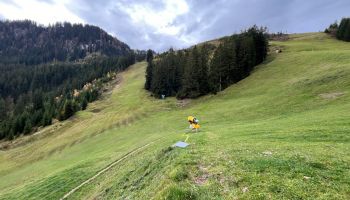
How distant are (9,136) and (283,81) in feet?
299

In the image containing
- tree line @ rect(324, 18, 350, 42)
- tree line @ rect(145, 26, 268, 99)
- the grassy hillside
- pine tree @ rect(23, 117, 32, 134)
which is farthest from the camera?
tree line @ rect(324, 18, 350, 42)

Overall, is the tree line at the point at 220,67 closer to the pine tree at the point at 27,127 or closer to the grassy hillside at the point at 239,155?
the grassy hillside at the point at 239,155

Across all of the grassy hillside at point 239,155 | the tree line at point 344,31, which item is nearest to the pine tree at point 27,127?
the grassy hillside at point 239,155

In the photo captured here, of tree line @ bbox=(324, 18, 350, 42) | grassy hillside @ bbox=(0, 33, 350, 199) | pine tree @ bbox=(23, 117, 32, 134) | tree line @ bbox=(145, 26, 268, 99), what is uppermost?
tree line @ bbox=(324, 18, 350, 42)

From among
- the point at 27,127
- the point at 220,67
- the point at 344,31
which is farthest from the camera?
the point at 344,31

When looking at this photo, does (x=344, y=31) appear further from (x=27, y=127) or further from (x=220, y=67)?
(x=27, y=127)

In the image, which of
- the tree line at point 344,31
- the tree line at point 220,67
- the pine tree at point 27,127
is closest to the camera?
the tree line at point 220,67

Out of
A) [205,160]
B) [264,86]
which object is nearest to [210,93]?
[264,86]

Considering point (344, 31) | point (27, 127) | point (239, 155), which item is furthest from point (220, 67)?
point (344, 31)

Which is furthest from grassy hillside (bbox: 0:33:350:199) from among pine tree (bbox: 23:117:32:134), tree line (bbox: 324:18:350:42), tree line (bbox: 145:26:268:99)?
tree line (bbox: 324:18:350:42)

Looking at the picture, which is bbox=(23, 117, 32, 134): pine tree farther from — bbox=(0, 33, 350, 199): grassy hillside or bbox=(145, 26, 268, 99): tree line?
bbox=(145, 26, 268, 99): tree line

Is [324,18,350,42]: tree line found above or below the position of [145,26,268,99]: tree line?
above

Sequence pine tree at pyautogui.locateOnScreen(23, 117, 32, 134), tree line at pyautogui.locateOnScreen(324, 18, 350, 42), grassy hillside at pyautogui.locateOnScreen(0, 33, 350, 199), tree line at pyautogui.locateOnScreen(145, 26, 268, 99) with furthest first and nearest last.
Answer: tree line at pyautogui.locateOnScreen(324, 18, 350, 42) → pine tree at pyautogui.locateOnScreen(23, 117, 32, 134) → tree line at pyautogui.locateOnScreen(145, 26, 268, 99) → grassy hillside at pyautogui.locateOnScreen(0, 33, 350, 199)

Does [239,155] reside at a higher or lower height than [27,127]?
higher
